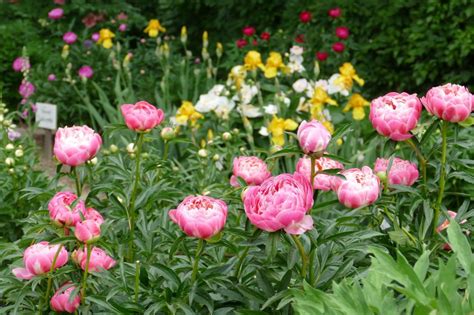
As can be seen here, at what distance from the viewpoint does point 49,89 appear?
17.0 ft

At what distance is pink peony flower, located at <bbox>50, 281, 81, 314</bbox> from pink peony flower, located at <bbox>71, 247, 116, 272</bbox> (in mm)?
53

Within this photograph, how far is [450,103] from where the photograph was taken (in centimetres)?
156

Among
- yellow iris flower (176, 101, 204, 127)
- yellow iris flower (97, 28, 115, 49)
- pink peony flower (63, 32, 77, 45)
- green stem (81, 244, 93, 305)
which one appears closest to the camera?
green stem (81, 244, 93, 305)

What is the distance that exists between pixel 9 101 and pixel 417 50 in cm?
313

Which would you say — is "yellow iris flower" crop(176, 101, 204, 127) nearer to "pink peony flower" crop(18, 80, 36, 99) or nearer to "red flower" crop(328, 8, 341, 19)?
"pink peony flower" crop(18, 80, 36, 99)

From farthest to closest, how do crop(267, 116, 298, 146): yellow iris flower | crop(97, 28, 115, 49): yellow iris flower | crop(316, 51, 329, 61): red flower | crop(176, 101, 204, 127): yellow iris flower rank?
crop(97, 28, 115, 49): yellow iris flower
crop(316, 51, 329, 61): red flower
crop(176, 101, 204, 127): yellow iris flower
crop(267, 116, 298, 146): yellow iris flower

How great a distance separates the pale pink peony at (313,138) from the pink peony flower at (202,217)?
0.20m

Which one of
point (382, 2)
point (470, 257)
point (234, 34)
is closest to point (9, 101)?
point (234, 34)

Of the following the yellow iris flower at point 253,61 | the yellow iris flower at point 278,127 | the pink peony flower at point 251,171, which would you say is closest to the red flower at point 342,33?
the yellow iris flower at point 253,61

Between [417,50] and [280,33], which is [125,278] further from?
[280,33]

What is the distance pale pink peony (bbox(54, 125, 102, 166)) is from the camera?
165 centimetres

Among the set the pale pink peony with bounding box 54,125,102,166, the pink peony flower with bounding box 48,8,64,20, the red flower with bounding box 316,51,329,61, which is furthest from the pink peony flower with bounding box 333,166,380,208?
the pink peony flower with bounding box 48,8,64,20

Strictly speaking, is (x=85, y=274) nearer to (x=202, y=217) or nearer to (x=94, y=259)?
(x=94, y=259)

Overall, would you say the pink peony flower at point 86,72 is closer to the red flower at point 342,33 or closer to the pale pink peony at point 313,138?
the red flower at point 342,33
